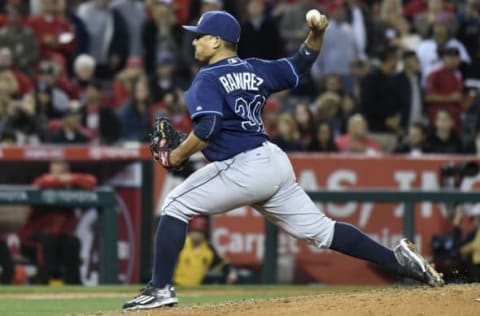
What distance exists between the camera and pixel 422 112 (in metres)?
16.7

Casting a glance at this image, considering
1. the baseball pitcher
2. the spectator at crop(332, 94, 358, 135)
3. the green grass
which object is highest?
the spectator at crop(332, 94, 358, 135)

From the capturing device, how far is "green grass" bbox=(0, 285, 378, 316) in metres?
9.17

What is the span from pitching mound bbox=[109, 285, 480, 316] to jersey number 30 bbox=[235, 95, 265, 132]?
1013 mm

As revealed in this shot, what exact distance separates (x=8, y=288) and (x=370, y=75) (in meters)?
6.59

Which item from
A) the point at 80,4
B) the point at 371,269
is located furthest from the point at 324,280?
the point at 80,4

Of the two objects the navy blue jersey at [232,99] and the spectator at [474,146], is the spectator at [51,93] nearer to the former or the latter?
the spectator at [474,146]

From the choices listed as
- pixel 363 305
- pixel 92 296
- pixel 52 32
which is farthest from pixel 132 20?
pixel 363 305

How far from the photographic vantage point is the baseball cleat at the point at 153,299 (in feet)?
25.6

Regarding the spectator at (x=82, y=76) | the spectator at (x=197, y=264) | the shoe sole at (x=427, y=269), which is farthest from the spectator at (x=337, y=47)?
the shoe sole at (x=427, y=269)

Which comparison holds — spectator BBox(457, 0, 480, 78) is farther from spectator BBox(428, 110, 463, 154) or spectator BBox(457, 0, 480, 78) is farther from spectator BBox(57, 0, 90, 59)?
spectator BBox(57, 0, 90, 59)

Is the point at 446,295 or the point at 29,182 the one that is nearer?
the point at 446,295

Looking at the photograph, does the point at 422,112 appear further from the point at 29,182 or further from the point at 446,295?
the point at 446,295

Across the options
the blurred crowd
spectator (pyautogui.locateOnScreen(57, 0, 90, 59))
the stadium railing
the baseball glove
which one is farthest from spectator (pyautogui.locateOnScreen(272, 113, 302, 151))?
the baseball glove

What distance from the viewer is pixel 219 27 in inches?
307
